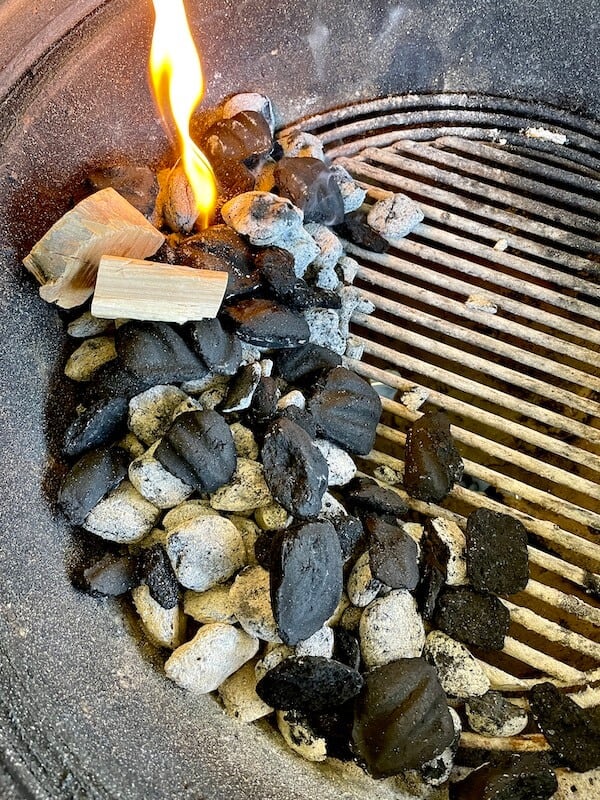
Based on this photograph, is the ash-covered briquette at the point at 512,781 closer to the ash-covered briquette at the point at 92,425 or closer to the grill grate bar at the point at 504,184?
the ash-covered briquette at the point at 92,425

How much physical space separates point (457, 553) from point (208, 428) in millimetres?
415

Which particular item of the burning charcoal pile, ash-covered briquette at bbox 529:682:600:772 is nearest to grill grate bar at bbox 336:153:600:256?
the burning charcoal pile

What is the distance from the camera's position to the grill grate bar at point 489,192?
4.72ft

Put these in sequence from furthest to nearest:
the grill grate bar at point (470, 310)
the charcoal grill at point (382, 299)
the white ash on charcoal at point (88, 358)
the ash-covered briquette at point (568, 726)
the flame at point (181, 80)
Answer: the grill grate bar at point (470, 310), the flame at point (181, 80), the white ash on charcoal at point (88, 358), the ash-covered briquette at point (568, 726), the charcoal grill at point (382, 299)

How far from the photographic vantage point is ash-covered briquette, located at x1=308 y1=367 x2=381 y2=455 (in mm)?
1115

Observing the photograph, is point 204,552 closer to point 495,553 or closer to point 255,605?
point 255,605

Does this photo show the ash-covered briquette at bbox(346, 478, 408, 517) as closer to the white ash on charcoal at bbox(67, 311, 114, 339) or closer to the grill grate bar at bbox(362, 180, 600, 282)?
the white ash on charcoal at bbox(67, 311, 114, 339)

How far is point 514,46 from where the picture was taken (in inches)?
60.5

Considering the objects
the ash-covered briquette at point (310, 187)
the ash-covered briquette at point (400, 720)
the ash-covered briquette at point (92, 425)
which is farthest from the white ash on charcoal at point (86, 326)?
the ash-covered briquette at point (400, 720)

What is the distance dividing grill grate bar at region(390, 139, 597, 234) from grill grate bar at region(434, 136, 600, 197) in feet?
0.19

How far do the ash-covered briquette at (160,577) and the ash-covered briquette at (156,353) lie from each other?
24 centimetres

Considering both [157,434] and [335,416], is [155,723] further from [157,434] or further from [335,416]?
[335,416]

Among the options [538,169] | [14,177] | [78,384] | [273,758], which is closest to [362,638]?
[273,758]

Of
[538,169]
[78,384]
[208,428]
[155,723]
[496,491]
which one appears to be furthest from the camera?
[538,169]
